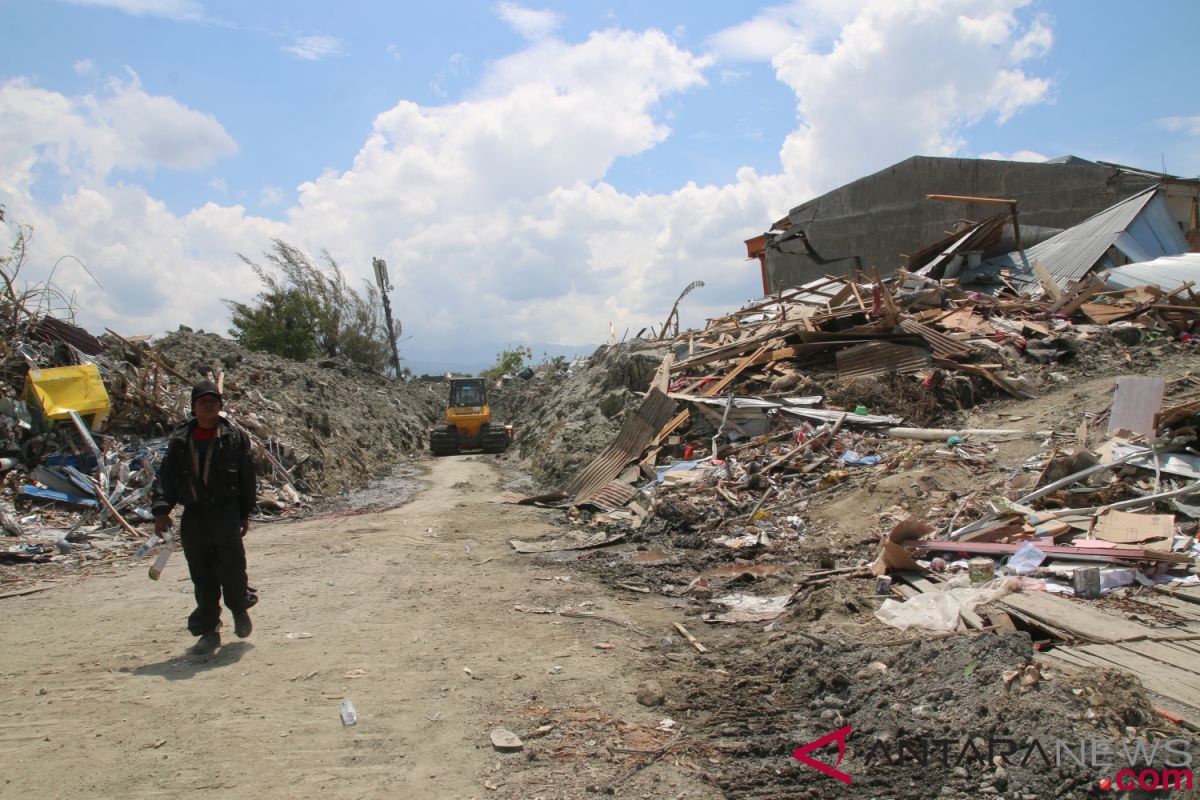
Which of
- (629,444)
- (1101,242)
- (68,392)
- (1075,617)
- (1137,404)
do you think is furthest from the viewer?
(1101,242)

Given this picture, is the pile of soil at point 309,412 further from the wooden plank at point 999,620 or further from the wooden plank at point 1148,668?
the wooden plank at point 1148,668

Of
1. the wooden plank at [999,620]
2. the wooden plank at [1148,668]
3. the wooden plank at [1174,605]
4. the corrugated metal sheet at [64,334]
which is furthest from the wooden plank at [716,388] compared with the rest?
the corrugated metal sheet at [64,334]

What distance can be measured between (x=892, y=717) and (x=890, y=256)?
23.4m

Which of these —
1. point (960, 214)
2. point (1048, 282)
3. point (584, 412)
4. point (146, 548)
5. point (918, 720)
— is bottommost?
point (918, 720)

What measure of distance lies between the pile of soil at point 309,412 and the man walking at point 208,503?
899 cm

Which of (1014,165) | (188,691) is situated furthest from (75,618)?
(1014,165)

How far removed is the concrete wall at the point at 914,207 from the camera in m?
20.3

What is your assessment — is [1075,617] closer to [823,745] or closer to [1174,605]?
[1174,605]

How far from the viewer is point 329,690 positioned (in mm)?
4344

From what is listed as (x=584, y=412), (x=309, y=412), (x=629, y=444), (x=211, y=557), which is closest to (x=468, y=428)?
(x=309, y=412)

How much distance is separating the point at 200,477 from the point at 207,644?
1.11 meters

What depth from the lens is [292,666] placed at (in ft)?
15.4

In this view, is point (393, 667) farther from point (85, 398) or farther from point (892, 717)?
point (85, 398)

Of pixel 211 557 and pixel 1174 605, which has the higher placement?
pixel 211 557
